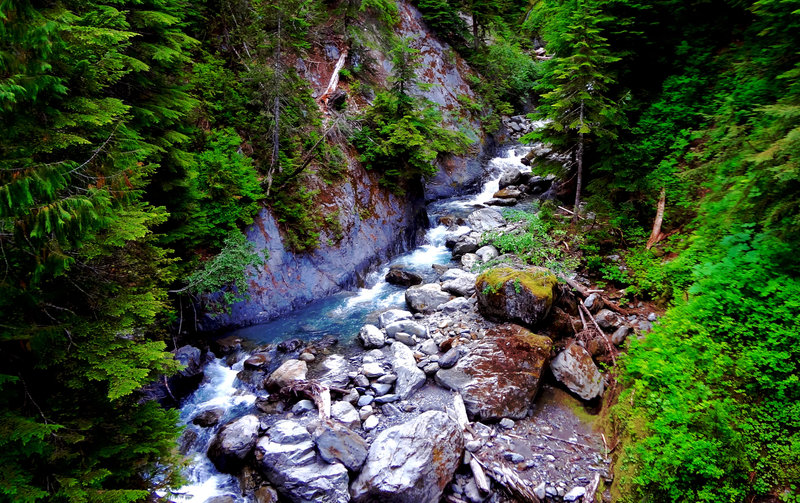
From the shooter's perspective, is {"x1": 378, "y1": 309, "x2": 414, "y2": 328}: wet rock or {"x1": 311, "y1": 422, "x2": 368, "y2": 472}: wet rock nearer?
{"x1": 311, "y1": 422, "x2": 368, "y2": 472}: wet rock

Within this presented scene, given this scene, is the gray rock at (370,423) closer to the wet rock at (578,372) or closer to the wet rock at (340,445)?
the wet rock at (340,445)

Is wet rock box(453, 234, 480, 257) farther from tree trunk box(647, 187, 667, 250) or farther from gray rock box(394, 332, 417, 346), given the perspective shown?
tree trunk box(647, 187, 667, 250)

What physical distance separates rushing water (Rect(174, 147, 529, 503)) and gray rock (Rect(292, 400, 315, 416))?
1186 mm

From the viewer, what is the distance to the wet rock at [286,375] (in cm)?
787

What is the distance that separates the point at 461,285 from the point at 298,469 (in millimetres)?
6825

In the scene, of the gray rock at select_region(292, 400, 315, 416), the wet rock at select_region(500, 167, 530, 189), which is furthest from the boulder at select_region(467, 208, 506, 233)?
the gray rock at select_region(292, 400, 315, 416)

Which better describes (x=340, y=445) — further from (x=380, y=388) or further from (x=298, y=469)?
(x=380, y=388)

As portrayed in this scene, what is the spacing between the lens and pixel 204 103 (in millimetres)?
11062

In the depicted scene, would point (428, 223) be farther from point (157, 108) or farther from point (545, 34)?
point (157, 108)

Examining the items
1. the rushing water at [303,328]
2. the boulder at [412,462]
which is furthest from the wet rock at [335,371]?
the boulder at [412,462]

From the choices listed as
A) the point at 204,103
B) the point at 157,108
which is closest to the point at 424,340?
the point at 157,108

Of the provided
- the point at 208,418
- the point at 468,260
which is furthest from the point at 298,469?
the point at 468,260

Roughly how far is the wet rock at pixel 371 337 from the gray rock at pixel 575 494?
5017mm

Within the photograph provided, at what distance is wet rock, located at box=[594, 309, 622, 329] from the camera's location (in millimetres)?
7748
